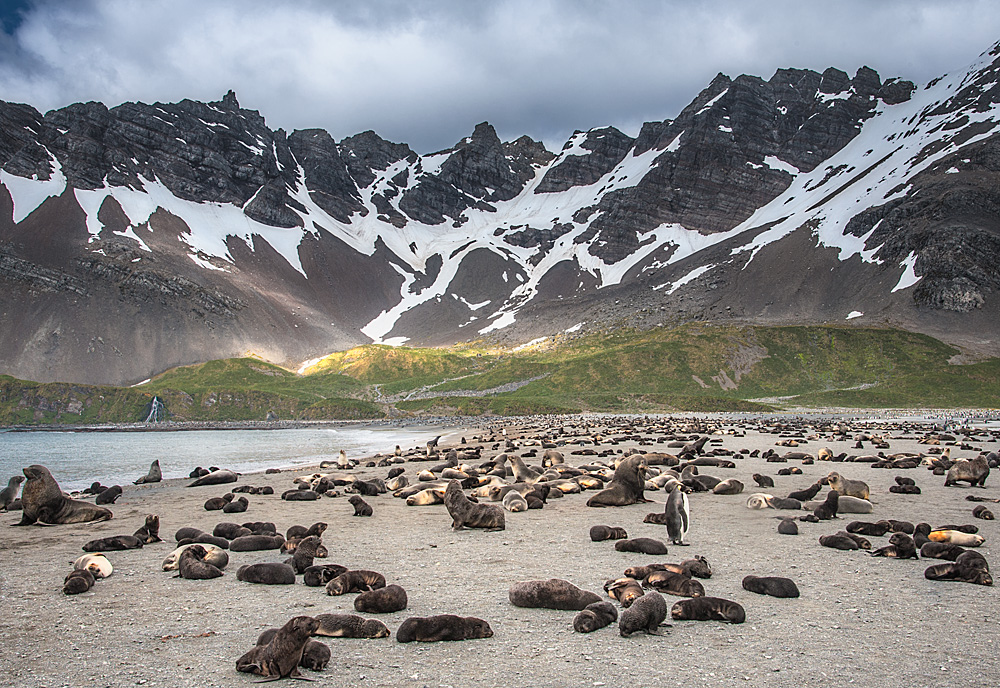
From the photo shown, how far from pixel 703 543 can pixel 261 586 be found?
21.5ft

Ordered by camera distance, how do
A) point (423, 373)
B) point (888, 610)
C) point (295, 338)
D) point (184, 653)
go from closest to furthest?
1. point (184, 653)
2. point (888, 610)
3. point (423, 373)
4. point (295, 338)

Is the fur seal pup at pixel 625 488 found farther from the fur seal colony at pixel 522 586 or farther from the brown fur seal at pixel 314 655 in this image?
the brown fur seal at pixel 314 655

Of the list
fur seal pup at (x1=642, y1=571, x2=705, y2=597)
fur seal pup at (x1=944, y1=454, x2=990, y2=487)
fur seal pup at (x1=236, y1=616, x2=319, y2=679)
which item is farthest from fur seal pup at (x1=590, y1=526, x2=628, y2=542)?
fur seal pup at (x1=944, y1=454, x2=990, y2=487)

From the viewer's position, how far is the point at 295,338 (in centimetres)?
15300

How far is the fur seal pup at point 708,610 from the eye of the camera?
6.06 meters

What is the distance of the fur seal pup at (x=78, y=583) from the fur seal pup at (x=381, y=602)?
3.47 m

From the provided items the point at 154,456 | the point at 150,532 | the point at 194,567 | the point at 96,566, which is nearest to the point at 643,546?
the point at 194,567

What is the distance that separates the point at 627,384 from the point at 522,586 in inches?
3064

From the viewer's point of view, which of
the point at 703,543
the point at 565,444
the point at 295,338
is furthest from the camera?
the point at 295,338

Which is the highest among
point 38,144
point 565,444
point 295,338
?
point 38,144

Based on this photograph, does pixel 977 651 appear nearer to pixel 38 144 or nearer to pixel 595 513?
pixel 595 513

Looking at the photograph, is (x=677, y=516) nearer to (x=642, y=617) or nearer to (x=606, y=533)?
(x=606, y=533)

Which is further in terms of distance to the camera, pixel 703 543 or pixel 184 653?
pixel 703 543

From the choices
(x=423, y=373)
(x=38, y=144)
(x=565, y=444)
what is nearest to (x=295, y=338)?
(x=423, y=373)
